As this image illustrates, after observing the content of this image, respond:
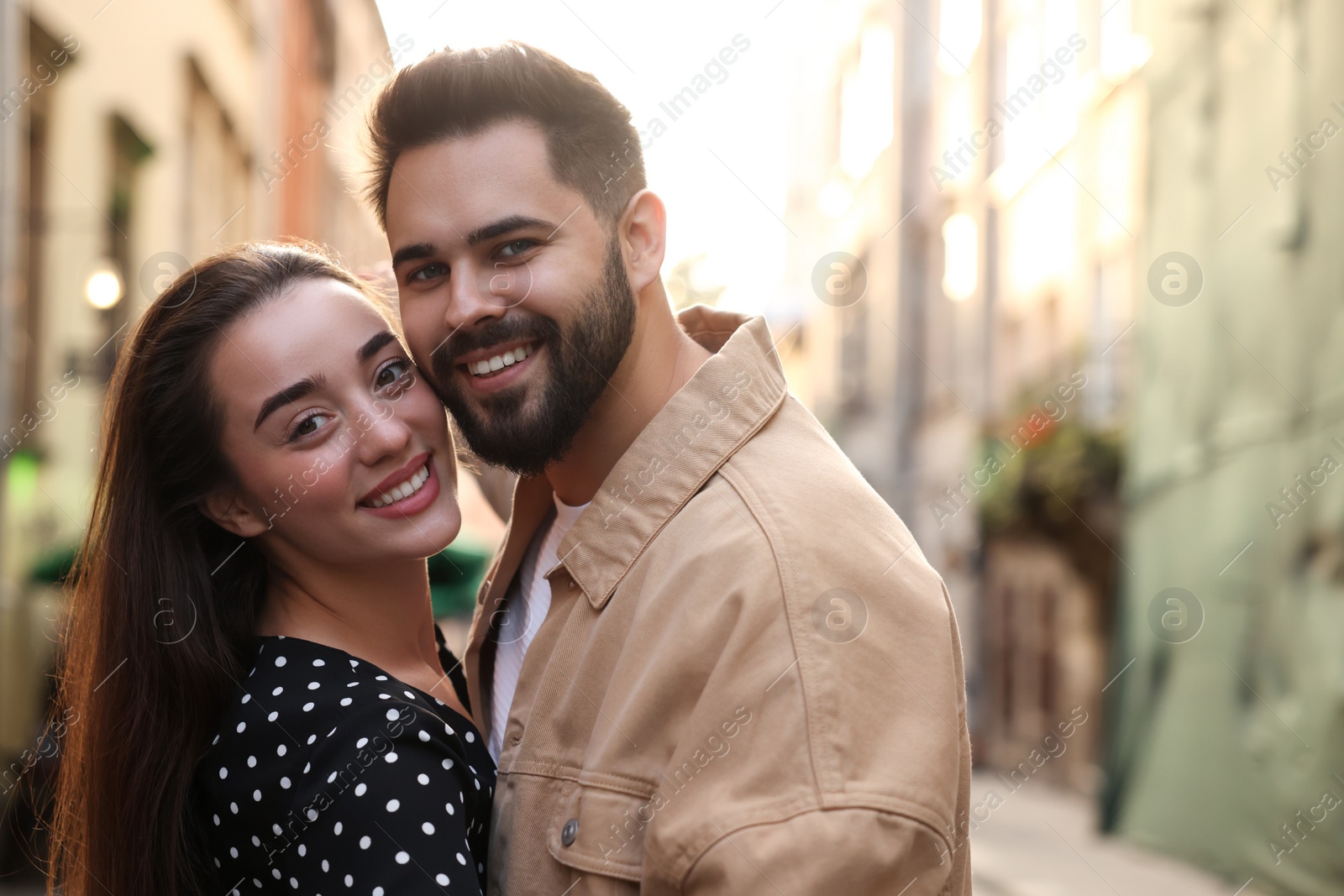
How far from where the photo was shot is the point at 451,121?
234cm

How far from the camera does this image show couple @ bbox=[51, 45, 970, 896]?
5.91ft

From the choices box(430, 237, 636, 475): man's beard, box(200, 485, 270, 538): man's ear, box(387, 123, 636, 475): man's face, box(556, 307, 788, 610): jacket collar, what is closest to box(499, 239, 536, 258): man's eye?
box(387, 123, 636, 475): man's face

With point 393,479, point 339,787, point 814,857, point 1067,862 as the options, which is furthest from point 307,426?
point 1067,862

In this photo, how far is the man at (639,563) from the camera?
1.76m

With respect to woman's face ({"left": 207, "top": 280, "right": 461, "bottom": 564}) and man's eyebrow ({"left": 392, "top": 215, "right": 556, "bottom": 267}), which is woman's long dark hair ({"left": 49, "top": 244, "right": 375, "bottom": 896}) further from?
man's eyebrow ({"left": 392, "top": 215, "right": 556, "bottom": 267})

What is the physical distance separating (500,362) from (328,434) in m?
0.34

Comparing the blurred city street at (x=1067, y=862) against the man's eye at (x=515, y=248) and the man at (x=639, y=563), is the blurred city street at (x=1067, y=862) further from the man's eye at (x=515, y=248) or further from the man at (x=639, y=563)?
the man's eye at (x=515, y=248)

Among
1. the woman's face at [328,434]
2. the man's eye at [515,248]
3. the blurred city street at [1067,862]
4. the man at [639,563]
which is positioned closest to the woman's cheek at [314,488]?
the woman's face at [328,434]

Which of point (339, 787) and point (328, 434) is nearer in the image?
point (339, 787)

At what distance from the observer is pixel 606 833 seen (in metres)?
1.90

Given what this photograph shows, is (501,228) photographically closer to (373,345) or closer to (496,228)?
(496,228)

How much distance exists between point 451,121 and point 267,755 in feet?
3.86

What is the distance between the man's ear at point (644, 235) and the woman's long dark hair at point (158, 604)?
576 millimetres

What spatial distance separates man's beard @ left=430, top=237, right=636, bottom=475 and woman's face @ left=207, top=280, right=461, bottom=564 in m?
0.14
